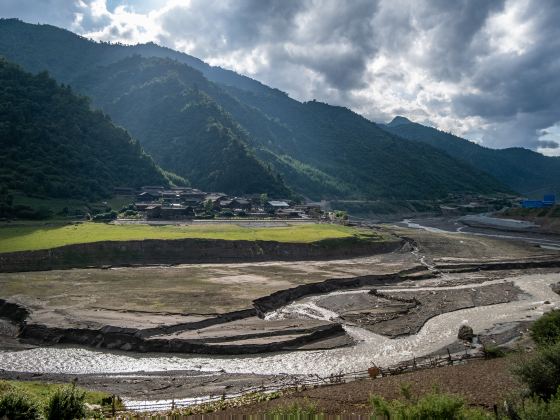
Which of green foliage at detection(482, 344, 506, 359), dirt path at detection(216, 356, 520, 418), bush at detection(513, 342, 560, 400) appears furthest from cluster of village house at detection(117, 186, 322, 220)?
bush at detection(513, 342, 560, 400)

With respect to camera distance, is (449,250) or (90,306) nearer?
(90,306)

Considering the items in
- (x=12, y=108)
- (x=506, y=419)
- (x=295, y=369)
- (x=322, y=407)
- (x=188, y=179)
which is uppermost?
(x=12, y=108)

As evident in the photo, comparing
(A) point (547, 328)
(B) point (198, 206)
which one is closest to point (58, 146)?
(B) point (198, 206)

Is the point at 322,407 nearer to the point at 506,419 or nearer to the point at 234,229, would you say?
the point at 506,419

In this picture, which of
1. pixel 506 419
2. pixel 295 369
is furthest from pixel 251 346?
pixel 506 419

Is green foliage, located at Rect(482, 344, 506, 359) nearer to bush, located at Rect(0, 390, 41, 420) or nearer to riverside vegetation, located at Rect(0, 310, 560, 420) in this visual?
riverside vegetation, located at Rect(0, 310, 560, 420)

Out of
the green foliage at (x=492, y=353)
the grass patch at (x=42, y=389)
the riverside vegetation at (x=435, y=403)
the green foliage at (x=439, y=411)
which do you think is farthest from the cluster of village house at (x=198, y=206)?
the green foliage at (x=439, y=411)

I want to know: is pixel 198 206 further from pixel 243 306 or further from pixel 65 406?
pixel 65 406
